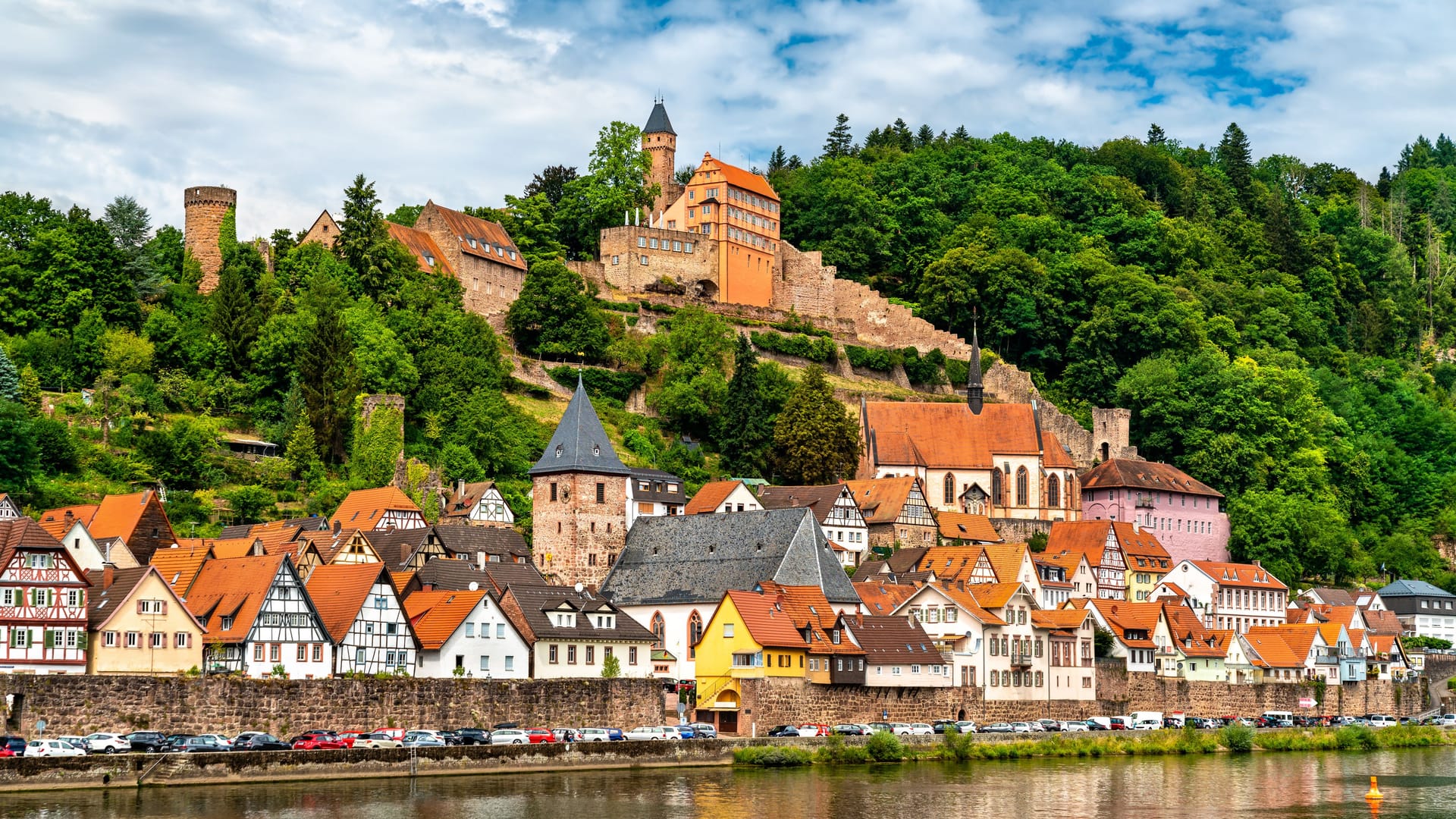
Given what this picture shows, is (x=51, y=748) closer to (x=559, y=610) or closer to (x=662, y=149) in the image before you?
(x=559, y=610)

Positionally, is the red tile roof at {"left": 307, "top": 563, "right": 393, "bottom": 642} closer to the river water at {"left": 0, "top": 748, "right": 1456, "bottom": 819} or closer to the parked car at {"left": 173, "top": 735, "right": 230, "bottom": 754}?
the parked car at {"left": 173, "top": 735, "right": 230, "bottom": 754}

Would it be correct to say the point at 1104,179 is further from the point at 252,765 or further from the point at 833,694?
the point at 252,765

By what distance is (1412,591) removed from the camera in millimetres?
96312

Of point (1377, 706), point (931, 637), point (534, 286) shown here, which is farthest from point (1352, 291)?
point (931, 637)

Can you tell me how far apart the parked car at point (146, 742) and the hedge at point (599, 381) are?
154 feet

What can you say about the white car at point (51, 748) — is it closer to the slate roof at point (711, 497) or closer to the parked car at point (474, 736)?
the parked car at point (474, 736)

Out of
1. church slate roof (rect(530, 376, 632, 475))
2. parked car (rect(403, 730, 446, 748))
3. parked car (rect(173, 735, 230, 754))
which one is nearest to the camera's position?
parked car (rect(173, 735, 230, 754))

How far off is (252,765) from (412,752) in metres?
4.47

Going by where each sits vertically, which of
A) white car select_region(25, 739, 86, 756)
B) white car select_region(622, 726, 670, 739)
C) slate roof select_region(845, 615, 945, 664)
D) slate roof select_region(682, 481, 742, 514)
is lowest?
white car select_region(622, 726, 670, 739)

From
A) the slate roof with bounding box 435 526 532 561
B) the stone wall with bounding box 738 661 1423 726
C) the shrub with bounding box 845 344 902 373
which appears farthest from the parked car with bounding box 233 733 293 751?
the shrub with bounding box 845 344 902 373

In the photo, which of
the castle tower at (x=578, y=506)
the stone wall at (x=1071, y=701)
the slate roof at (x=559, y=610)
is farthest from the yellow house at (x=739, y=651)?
the castle tower at (x=578, y=506)

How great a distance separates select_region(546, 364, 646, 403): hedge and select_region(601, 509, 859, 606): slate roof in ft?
73.3

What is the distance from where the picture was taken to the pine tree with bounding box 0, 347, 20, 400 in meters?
78.8

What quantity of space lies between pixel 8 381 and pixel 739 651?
3679cm
